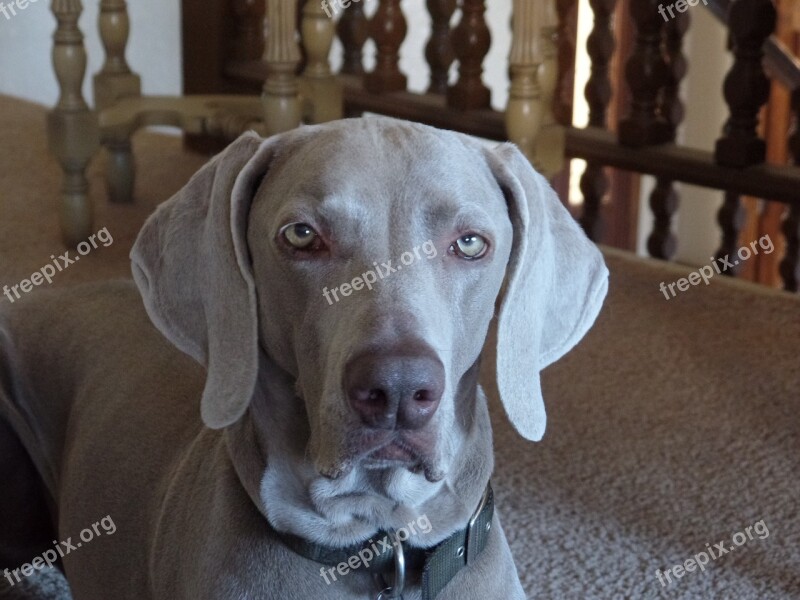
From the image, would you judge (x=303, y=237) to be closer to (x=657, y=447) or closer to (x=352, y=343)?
(x=352, y=343)

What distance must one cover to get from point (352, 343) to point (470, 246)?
177 millimetres

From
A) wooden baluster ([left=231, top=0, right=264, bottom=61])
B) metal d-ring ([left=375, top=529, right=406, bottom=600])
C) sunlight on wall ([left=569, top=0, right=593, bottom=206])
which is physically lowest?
sunlight on wall ([left=569, top=0, right=593, bottom=206])

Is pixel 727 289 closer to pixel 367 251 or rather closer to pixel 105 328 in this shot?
pixel 105 328

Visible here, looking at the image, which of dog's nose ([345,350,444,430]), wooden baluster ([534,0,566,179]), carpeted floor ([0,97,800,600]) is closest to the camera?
dog's nose ([345,350,444,430])

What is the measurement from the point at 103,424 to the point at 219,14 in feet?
7.84

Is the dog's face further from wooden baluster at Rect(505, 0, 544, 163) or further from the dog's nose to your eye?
wooden baluster at Rect(505, 0, 544, 163)

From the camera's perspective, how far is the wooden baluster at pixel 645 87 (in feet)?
9.35

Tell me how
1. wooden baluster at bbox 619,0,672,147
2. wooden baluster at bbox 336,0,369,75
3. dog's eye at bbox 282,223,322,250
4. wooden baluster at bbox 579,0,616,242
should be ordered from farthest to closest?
wooden baluster at bbox 336,0,369,75 → wooden baluster at bbox 579,0,616,242 → wooden baluster at bbox 619,0,672,147 → dog's eye at bbox 282,223,322,250

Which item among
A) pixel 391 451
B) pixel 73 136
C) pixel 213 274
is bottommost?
pixel 73 136

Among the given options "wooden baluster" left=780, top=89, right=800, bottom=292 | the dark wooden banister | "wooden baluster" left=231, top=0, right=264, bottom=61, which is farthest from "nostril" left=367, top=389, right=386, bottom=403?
the dark wooden banister

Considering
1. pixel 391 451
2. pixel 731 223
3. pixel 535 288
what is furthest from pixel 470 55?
pixel 391 451

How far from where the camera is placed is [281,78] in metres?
2.58

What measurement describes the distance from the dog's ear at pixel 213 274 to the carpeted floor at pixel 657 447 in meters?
0.61

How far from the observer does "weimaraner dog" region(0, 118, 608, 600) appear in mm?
1085
